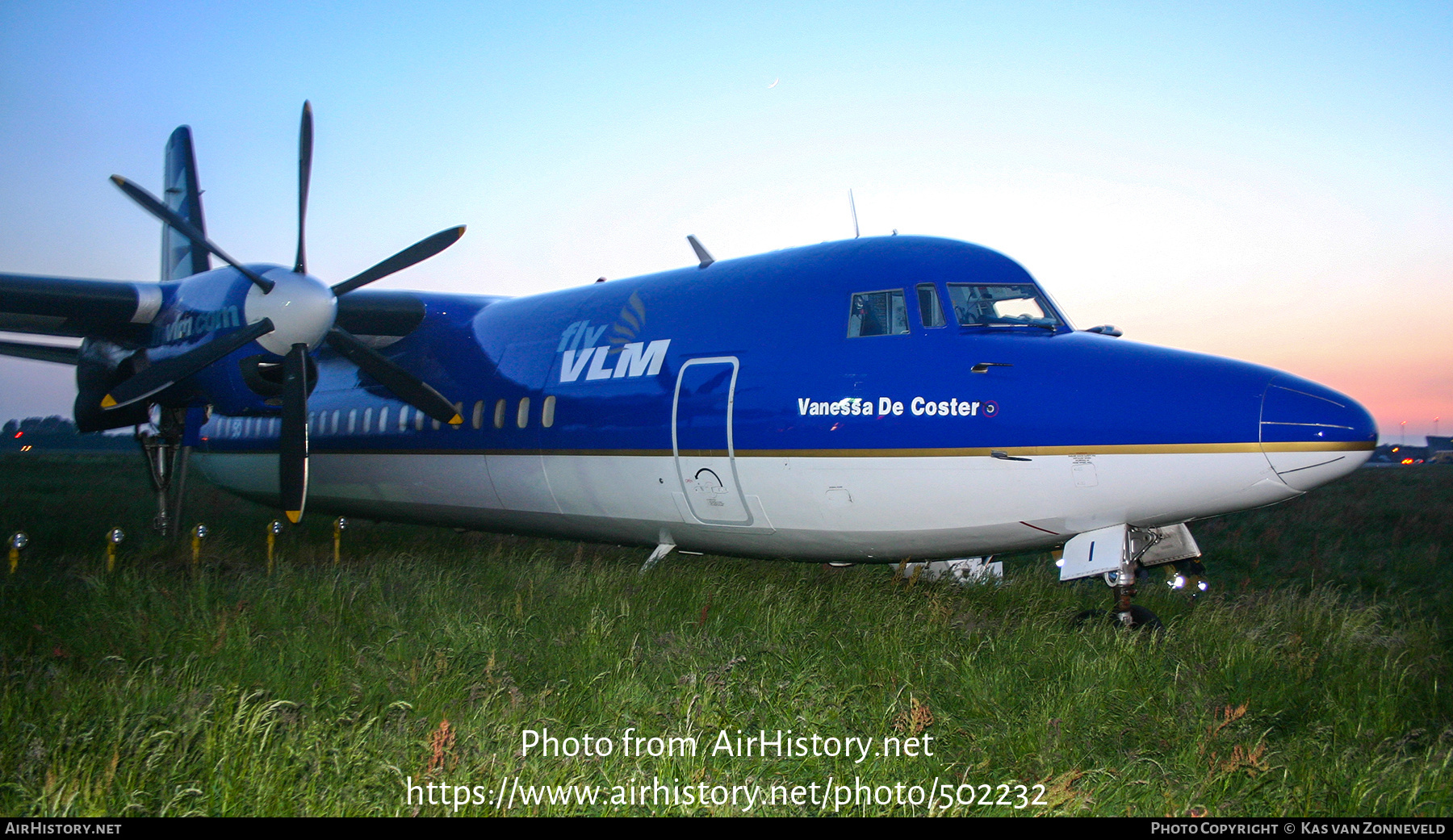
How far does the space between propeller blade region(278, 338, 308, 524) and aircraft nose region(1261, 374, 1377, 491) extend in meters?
9.49

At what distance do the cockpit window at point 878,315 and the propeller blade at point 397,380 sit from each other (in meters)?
5.31

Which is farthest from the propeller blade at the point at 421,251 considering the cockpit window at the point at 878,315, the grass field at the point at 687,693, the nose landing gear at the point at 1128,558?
the nose landing gear at the point at 1128,558

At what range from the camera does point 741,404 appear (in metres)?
8.49

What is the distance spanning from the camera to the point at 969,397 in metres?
7.45

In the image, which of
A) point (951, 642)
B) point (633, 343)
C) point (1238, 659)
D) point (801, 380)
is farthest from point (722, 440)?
point (1238, 659)

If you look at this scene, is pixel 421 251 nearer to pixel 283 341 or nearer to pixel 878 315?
pixel 283 341

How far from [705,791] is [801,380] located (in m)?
4.17

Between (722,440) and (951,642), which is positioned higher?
(722,440)

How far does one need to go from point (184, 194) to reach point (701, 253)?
1107 cm

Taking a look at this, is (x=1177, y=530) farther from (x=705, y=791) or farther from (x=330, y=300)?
(x=330, y=300)

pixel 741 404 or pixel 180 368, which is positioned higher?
pixel 180 368

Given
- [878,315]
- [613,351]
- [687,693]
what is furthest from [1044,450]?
[613,351]

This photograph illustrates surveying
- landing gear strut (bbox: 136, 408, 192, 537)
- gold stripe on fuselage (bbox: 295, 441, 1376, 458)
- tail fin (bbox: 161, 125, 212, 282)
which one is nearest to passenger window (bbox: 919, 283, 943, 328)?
gold stripe on fuselage (bbox: 295, 441, 1376, 458)

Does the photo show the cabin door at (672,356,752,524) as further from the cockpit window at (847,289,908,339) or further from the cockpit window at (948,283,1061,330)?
the cockpit window at (948,283,1061,330)
